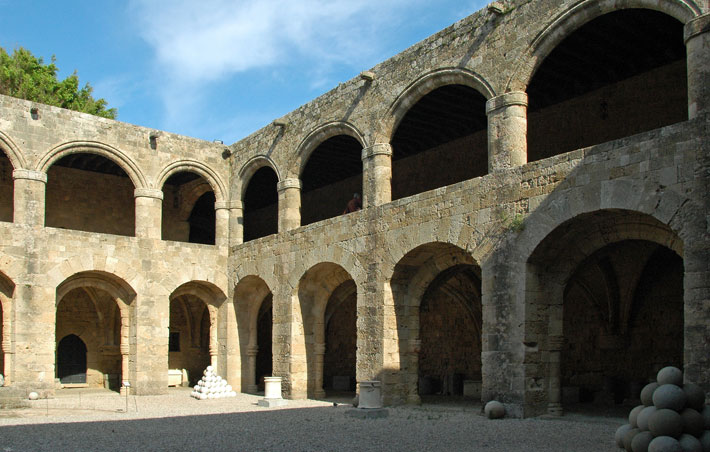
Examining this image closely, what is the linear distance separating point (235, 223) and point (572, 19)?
32.2 ft

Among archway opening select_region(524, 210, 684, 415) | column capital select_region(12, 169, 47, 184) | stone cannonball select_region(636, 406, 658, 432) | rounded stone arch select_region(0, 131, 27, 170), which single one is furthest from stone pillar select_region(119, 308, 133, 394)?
stone cannonball select_region(636, 406, 658, 432)

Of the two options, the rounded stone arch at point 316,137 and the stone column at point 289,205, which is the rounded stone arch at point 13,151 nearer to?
the stone column at point 289,205

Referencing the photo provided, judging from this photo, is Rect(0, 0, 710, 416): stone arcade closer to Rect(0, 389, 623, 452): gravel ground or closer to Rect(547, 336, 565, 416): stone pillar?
Rect(547, 336, 565, 416): stone pillar

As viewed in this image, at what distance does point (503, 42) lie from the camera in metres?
10.9

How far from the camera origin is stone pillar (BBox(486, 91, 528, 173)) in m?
10.6

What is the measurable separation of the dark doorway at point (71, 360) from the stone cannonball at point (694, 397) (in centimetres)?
1574

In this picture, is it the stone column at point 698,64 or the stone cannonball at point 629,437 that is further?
the stone column at point 698,64

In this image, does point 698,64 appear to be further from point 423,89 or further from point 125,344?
point 125,344

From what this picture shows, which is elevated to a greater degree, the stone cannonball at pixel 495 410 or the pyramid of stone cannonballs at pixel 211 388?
the stone cannonball at pixel 495 410

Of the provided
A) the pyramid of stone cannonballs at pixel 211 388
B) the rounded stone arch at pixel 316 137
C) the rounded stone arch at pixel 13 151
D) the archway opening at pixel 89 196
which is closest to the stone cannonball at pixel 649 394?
the rounded stone arch at pixel 316 137

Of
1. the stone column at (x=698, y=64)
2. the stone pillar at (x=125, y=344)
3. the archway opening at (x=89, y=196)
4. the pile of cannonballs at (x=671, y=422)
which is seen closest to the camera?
the pile of cannonballs at (x=671, y=422)

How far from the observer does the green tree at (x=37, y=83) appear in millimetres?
24516

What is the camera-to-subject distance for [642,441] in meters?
6.20

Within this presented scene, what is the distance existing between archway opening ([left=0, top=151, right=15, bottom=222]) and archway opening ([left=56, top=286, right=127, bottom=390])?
97.9 inches
